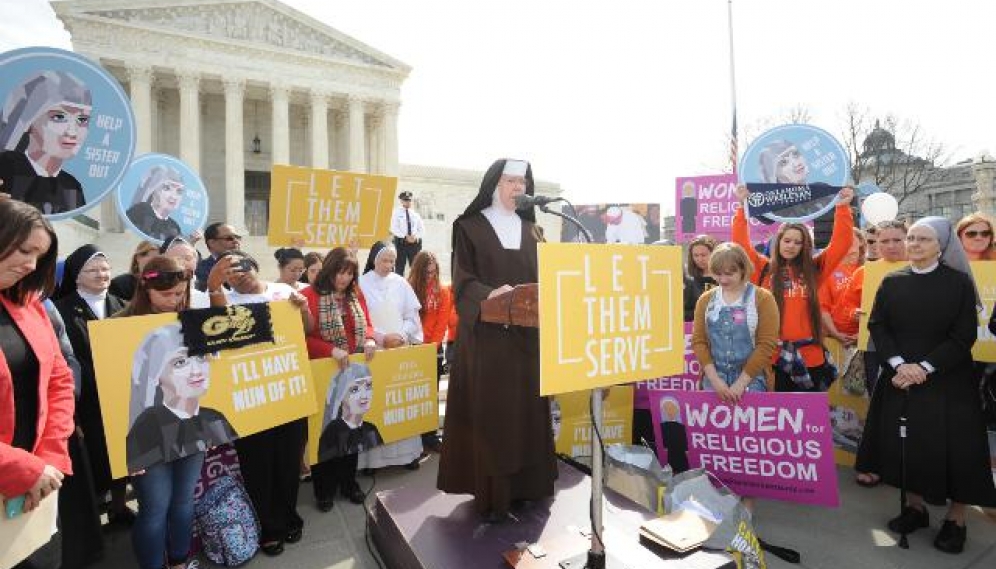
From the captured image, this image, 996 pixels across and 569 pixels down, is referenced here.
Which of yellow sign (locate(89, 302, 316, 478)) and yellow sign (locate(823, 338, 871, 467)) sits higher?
yellow sign (locate(89, 302, 316, 478))

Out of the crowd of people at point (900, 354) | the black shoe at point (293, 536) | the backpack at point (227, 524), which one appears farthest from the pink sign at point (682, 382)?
the backpack at point (227, 524)

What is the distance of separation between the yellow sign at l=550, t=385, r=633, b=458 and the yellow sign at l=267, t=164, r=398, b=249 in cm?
247

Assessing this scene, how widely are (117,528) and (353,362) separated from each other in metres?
1.80

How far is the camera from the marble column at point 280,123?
3144cm

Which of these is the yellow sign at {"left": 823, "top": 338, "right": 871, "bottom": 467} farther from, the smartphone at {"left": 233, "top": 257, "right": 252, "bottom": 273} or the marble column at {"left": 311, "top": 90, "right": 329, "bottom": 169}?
the marble column at {"left": 311, "top": 90, "right": 329, "bottom": 169}

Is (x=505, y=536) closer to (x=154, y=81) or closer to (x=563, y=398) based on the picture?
(x=563, y=398)

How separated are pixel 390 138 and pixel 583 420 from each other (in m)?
32.9

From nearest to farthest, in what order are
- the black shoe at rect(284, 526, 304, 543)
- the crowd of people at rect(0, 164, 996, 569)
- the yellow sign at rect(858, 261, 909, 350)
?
the crowd of people at rect(0, 164, 996, 569)
the black shoe at rect(284, 526, 304, 543)
the yellow sign at rect(858, 261, 909, 350)

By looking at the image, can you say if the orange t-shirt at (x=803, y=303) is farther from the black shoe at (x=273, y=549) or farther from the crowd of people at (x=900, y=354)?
the black shoe at (x=273, y=549)

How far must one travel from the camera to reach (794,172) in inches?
213

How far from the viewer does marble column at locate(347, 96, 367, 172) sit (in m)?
33.9

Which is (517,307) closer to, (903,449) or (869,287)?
(903,449)

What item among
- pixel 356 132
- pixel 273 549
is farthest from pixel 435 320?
pixel 356 132

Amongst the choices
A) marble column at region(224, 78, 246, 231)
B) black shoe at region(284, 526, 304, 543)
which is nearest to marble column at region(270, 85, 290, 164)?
marble column at region(224, 78, 246, 231)
